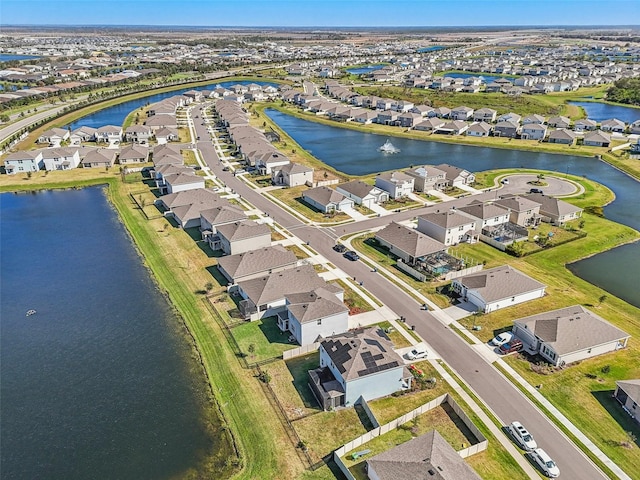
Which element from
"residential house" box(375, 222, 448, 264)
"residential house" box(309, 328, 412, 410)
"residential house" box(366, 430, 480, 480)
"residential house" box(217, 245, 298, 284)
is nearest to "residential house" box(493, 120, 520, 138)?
"residential house" box(375, 222, 448, 264)

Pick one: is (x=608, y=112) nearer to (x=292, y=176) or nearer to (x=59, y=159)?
(x=292, y=176)

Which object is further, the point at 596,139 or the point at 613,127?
the point at 613,127

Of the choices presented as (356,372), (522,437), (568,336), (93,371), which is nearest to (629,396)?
(568,336)

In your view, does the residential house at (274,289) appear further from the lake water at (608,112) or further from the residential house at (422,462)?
the lake water at (608,112)

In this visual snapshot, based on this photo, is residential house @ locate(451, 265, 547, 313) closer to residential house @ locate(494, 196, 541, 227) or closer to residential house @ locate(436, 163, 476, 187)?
residential house @ locate(494, 196, 541, 227)

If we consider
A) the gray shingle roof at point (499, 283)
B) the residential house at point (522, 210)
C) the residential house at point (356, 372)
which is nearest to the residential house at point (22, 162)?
the residential house at point (356, 372)

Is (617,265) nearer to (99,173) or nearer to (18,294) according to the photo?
(18,294)
